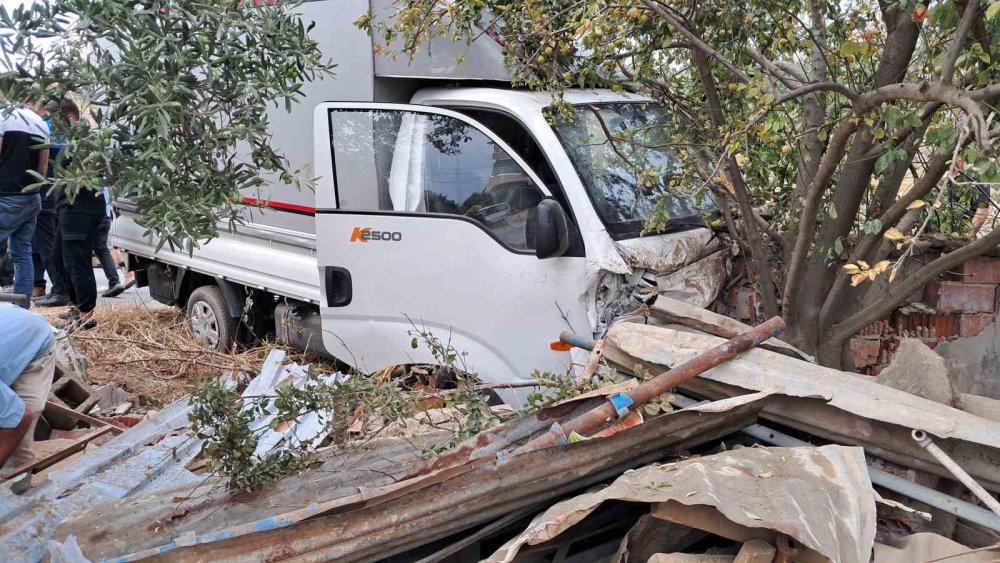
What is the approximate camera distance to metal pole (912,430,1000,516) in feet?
8.30

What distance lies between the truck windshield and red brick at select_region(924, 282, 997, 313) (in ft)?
4.14

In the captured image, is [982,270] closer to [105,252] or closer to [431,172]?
[431,172]

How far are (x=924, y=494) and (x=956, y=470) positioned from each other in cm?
17

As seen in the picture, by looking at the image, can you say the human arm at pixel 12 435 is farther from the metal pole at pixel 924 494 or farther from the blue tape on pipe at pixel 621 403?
the metal pole at pixel 924 494

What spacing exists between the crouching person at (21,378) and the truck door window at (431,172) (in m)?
1.82

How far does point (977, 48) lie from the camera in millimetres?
3207

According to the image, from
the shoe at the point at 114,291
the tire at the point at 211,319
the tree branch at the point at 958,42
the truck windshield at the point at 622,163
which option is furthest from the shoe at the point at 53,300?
the tree branch at the point at 958,42

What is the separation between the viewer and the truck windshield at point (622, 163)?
15.1 ft

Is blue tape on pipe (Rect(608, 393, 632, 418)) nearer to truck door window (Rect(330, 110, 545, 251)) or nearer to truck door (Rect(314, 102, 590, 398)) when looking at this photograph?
truck door (Rect(314, 102, 590, 398))

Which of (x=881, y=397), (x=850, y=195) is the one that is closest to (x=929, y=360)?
(x=881, y=397)

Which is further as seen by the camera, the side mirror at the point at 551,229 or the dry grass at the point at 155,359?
the dry grass at the point at 155,359

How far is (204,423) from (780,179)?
3.24 metres

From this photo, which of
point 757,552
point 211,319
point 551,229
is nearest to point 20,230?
point 211,319

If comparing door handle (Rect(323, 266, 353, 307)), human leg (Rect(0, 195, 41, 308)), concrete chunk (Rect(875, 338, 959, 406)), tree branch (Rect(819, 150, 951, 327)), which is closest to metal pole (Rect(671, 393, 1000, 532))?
concrete chunk (Rect(875, 338, 959, 406))
